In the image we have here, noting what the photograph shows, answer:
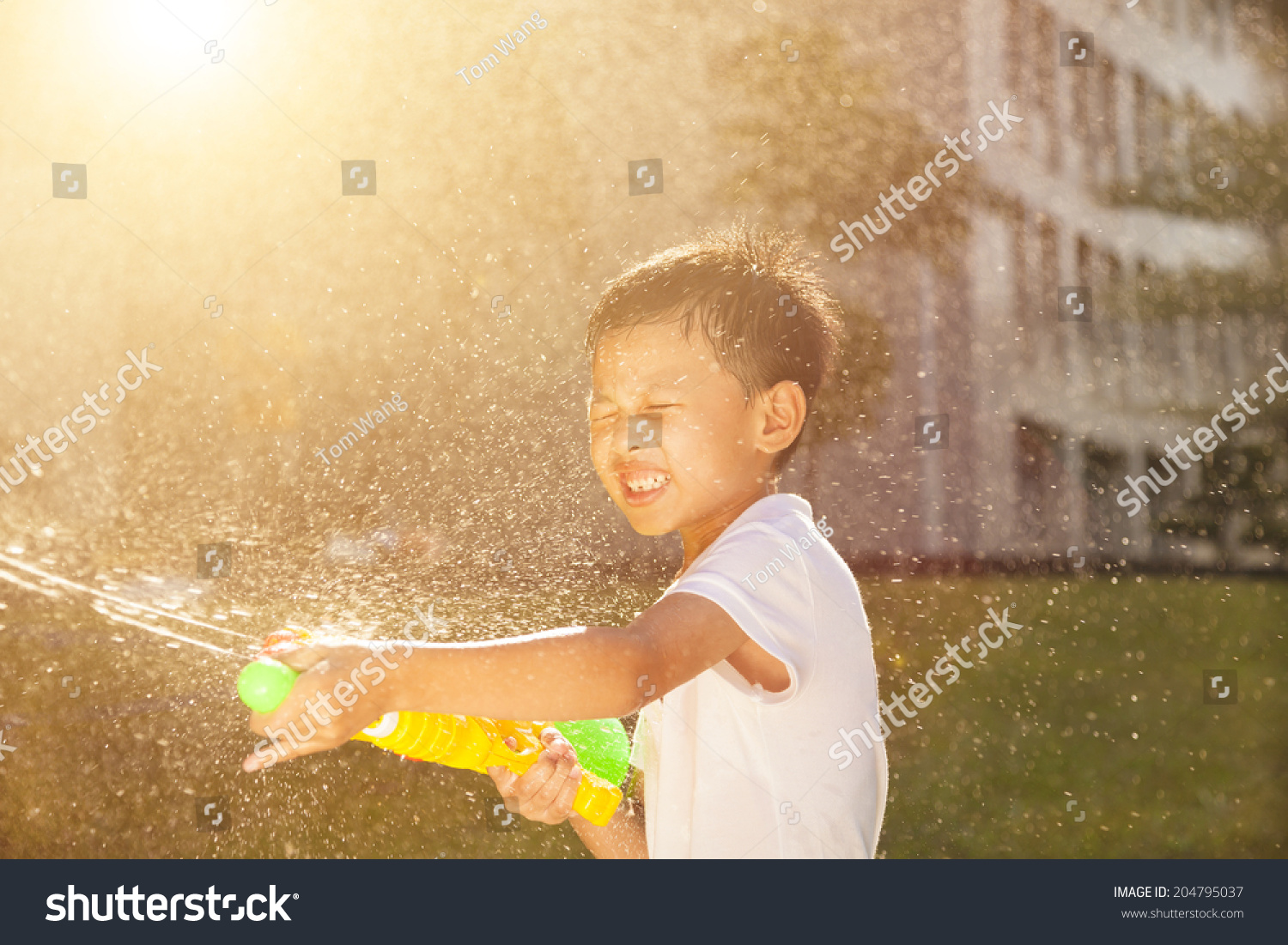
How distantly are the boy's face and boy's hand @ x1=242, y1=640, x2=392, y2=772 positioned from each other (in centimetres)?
33

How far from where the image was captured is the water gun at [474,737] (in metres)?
0.57

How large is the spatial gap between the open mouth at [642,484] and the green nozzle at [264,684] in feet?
1.16

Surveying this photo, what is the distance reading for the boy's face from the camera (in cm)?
85

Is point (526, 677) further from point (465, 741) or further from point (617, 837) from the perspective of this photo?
point (617, 837)

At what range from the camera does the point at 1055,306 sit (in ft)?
9.48

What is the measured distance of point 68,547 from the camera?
85.4 inches

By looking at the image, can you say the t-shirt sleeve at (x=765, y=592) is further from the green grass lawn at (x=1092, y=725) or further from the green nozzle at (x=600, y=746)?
the green grass lawn at (x=1092, y=725)

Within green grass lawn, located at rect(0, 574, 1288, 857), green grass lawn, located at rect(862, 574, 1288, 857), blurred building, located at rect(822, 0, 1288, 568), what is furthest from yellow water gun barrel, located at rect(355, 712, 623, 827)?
blurred building, located at rect(822, 0, 1288, 568)

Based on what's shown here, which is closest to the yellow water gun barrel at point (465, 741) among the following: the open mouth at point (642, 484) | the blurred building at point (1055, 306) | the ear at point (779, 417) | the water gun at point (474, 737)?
the water gun at point (474, 737)

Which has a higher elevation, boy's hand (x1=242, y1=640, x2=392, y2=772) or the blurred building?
the blurred building

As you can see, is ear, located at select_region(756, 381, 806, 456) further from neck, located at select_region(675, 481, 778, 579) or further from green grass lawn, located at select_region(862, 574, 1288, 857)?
green grass lawn, located at select_region(862, 574, 1288, 857)

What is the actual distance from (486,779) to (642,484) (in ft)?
4.14

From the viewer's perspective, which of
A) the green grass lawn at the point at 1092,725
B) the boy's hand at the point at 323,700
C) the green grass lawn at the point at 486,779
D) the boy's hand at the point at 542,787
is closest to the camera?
the boy's hand at the point at 323,700

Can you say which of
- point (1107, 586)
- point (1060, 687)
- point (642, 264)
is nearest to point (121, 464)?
point (642, 264)
